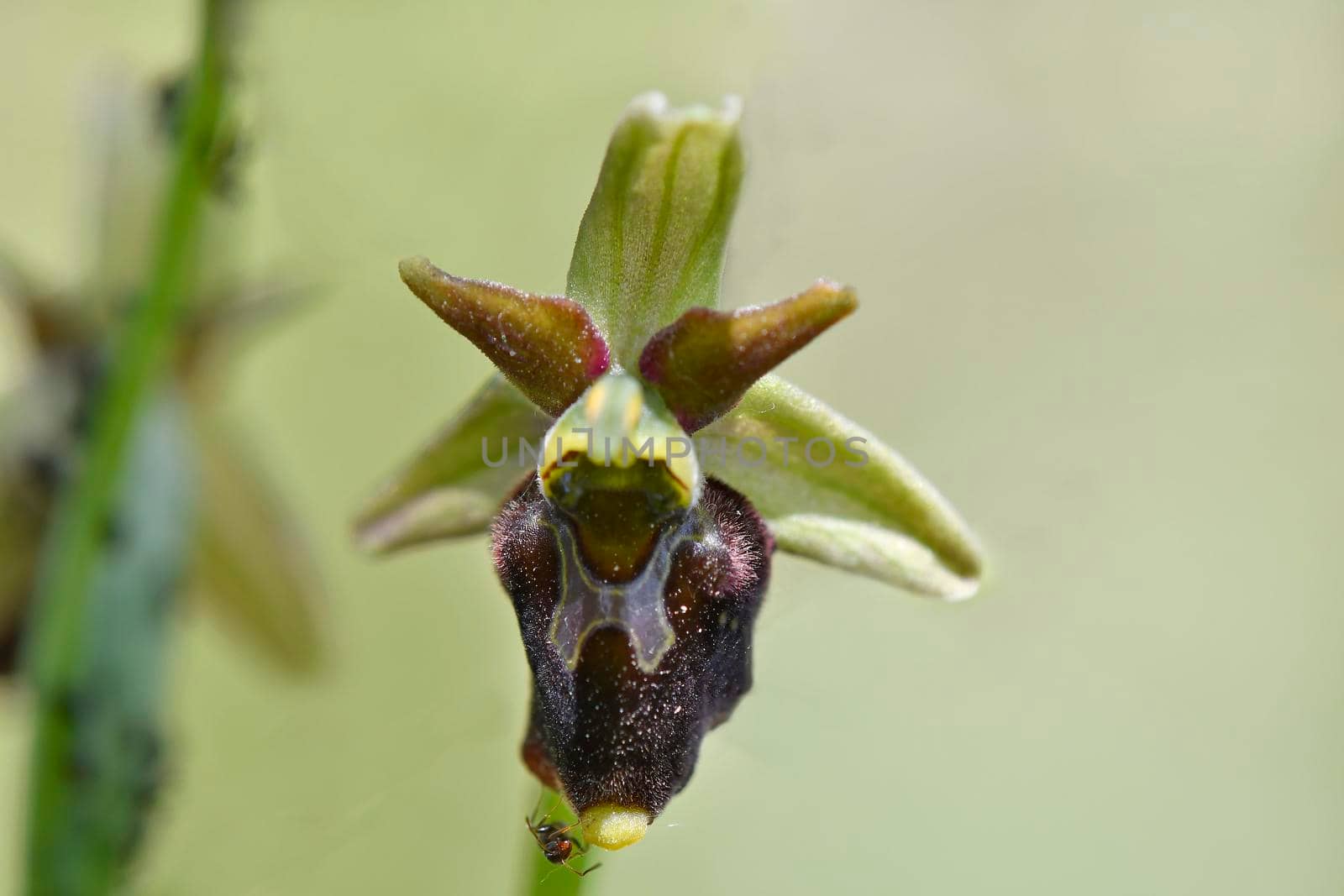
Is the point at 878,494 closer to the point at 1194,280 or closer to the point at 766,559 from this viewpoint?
the point at 766,559

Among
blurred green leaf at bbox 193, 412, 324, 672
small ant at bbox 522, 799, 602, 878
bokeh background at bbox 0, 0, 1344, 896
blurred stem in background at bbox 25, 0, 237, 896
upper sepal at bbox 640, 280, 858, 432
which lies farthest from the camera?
bokeh background at bbox 0, 0, 1344, 896

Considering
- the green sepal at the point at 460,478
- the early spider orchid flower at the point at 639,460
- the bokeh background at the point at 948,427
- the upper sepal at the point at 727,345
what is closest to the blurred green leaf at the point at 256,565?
the bokeh background at the point at 948,427

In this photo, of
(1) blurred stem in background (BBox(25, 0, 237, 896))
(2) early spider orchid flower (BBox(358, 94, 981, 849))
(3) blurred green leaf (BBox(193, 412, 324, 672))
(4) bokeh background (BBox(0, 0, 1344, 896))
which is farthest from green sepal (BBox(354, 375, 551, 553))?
(4) bokeh background (BBox(0, 0, 1344, 896))

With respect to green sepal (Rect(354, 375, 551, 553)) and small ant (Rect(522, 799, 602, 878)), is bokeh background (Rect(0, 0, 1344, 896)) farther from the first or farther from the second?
small ant (Rect(522, 799, 602, 878))

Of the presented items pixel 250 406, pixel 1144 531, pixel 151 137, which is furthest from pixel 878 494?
pixel 250 406

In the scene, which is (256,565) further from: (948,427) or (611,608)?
(948,427)

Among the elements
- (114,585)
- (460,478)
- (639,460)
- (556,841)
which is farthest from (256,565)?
(639,460)

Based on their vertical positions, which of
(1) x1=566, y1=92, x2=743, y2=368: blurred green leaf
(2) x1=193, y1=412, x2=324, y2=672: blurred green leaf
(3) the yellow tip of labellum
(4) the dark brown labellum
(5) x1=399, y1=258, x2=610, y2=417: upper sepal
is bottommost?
(2) x1=193, y1=412, x2=324, y2=672: blurred green leaf
